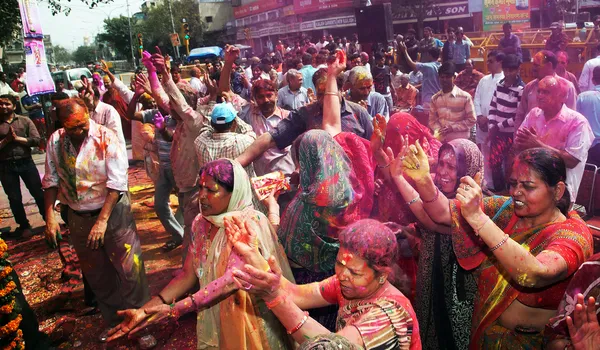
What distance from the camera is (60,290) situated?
534 cm

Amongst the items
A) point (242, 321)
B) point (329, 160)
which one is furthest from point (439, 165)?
point (242, 321)

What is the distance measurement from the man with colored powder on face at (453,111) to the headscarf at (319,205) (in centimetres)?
329

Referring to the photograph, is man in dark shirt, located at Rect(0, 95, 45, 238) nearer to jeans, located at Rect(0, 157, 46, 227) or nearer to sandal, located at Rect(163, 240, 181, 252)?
jeans, located at Rect(0, 157, 46, 227)

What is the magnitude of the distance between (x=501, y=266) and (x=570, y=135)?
244 cm

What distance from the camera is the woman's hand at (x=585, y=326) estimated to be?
1744mm

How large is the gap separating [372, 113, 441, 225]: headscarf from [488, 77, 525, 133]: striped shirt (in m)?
2.38

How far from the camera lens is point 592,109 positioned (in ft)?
17.2

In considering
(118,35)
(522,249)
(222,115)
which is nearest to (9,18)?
(222,115)

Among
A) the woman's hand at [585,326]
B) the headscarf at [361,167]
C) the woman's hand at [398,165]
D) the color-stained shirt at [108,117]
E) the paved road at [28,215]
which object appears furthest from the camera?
the paved road at [28,215]

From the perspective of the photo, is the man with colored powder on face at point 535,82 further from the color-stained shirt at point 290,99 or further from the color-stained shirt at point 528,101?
the color-stained shirt at point 290,99

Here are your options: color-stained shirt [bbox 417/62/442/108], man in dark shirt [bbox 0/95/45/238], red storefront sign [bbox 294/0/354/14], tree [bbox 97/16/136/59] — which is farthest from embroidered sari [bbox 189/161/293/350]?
tree [bbox 97/16/136/59]

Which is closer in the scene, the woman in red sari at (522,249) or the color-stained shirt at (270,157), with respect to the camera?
the woman in red sari at (522,249)

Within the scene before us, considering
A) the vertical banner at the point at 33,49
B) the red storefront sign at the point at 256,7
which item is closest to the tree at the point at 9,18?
the vertical banner at the point at 33,49

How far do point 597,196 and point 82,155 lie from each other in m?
→ 4.83
